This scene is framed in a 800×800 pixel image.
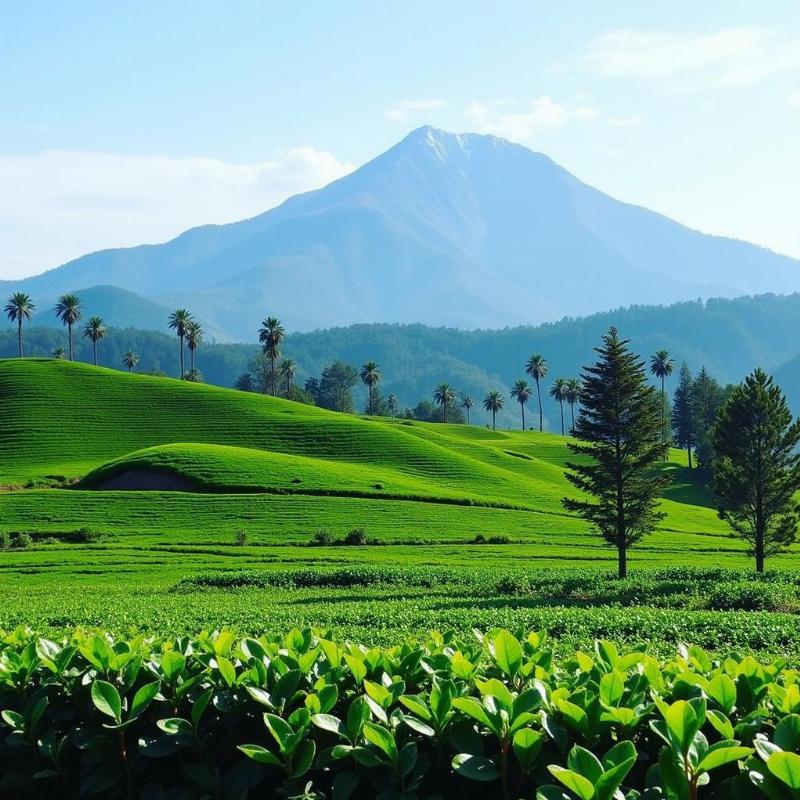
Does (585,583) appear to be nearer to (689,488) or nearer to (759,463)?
(759,463)

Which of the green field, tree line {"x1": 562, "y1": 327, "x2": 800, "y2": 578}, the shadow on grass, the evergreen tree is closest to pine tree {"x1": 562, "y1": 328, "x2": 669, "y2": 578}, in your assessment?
tree line {"x1": 562, "y1": 327, "x2": 800, "y2": 578}

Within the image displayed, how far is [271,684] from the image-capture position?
6.46 metres

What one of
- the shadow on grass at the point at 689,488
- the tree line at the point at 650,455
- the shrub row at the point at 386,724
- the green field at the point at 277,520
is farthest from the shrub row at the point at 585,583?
the shadow on grass at the point at 689,488

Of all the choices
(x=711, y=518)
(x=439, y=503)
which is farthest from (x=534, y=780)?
(x=711, y=518)

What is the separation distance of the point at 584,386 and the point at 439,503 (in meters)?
35.9

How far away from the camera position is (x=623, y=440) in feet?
170

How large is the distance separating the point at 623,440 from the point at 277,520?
3378 centimetres

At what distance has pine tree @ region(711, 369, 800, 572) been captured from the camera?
53.5m

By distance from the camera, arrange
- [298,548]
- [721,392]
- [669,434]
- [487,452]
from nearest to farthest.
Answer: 1. [298,548]
2. [487,452]
3. [721,392]
4. [669,434]

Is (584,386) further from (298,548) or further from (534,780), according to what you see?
(534,780)

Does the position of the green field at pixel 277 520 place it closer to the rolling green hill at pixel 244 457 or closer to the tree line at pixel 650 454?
the rolling green hill at pixel 244 457

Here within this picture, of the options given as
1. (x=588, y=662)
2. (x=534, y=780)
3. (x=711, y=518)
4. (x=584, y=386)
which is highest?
(x=584, y=386)

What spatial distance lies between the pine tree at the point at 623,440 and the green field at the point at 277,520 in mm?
3927

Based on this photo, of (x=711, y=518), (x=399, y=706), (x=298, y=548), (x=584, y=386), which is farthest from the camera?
(x=711, y=518)
